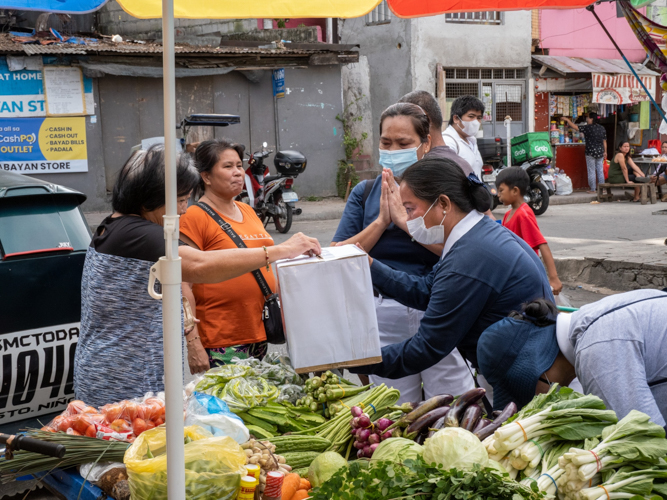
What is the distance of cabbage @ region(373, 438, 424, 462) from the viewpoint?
7.20ft

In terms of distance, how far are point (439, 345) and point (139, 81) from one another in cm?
1311

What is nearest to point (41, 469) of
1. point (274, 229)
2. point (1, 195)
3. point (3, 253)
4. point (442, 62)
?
point (3, 253)

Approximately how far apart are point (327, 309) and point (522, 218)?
3.41m

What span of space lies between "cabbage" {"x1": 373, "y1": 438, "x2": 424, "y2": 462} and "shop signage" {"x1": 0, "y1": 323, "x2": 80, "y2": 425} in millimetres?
1852

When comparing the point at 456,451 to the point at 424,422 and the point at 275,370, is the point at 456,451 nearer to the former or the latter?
the point at 424,422

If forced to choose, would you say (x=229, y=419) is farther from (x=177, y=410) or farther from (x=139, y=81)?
(x=139, y=81)

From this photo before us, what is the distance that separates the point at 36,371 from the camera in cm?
333

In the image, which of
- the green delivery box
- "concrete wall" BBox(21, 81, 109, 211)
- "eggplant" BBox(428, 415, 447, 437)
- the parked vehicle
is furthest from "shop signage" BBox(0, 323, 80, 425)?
the green delivery box

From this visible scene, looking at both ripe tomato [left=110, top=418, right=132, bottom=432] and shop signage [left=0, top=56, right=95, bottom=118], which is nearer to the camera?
ripe tomato [left=110, top=418, right=132, bottom=432]

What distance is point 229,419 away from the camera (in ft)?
7.50

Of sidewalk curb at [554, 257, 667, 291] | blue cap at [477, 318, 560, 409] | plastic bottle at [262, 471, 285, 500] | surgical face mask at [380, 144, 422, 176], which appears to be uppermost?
surgical face mask at [380, 144, 422, 176]

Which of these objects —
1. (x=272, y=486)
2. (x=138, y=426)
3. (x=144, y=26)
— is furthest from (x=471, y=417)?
(x=144, y=26)

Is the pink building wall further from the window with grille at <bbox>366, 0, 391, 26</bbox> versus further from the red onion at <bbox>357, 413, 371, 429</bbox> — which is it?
the red onion at <bbox>357, 413, 371, 429</bbox>

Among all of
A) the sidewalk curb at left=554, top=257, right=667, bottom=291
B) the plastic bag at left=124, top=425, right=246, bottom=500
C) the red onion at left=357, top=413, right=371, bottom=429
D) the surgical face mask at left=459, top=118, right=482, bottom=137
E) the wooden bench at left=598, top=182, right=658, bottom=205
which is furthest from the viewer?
the wooden bench at left=598, top=182, right=658, bottom=205
